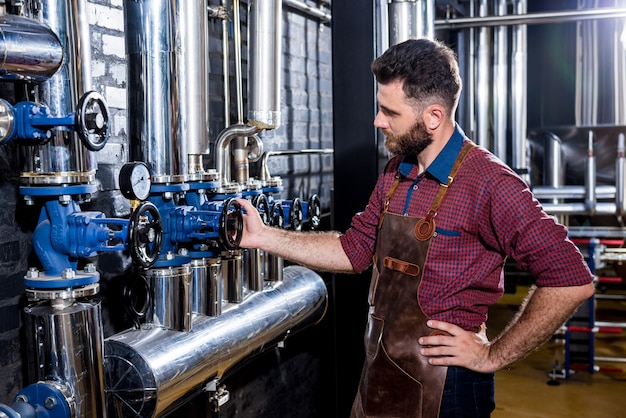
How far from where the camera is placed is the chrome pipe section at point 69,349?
139 cm

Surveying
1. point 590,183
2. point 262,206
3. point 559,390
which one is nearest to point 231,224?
point 262,206

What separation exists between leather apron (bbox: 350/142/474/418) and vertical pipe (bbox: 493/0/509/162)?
10.8 feet

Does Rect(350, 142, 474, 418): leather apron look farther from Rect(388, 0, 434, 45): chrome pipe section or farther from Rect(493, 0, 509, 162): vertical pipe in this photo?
Rect(493, 0, 509, 162): vertical pipe

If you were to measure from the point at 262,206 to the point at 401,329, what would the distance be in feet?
2.28

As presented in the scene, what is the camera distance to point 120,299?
196cm

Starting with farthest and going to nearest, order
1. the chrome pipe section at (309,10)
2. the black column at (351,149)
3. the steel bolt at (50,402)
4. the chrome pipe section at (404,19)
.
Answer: the chrome pipe section at (309,10) → the chrome pipe section at (404,19) → the black column at (351,149) → the steel bolt at (50,402)

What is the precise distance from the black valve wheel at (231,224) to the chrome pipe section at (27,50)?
52 cm

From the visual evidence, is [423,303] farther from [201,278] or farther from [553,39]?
[553,39]

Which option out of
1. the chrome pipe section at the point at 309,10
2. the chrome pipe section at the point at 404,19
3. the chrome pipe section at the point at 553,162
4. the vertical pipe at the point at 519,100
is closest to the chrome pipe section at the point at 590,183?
the chrome pipe section at the point at 553,162

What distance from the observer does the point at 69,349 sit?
1398mm

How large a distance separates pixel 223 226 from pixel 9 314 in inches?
20.4

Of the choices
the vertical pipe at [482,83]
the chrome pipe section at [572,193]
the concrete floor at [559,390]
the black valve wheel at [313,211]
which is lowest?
the concrete floor at [559,390]

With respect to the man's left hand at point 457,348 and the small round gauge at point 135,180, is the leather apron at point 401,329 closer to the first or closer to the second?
the man's left hand at point 457,348

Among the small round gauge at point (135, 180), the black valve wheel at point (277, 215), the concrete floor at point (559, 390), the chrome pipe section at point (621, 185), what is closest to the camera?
the small round gauge at point (135, 180)
